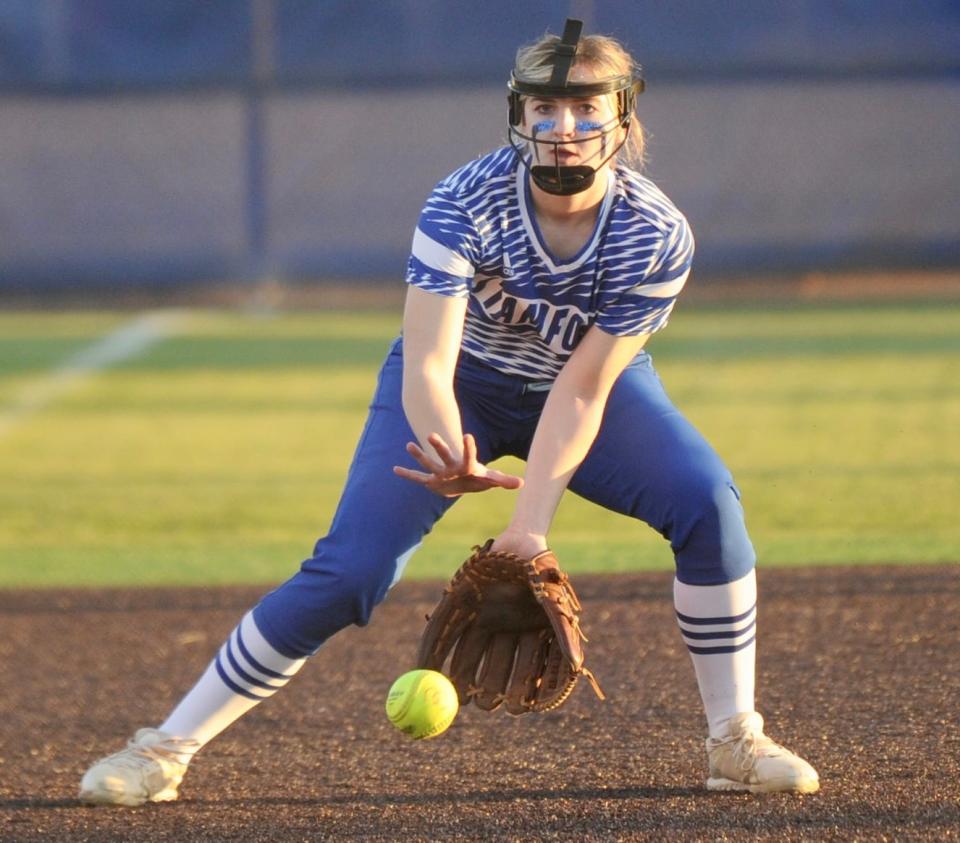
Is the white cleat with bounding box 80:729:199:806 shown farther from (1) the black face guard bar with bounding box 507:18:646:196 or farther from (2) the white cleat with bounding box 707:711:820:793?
(1) the black face guard bar with bounding box 507:18:646:196

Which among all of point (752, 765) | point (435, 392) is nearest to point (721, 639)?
point (752, 765)

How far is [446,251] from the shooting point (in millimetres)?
3490

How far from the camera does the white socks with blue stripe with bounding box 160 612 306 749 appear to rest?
357cm

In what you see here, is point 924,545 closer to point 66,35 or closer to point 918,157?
point 918,157

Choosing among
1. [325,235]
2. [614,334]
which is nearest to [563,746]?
[614,334]

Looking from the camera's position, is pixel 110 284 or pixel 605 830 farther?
pixel 110 284

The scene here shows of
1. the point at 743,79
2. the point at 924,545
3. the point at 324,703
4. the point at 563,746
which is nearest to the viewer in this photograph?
the point at 563,746

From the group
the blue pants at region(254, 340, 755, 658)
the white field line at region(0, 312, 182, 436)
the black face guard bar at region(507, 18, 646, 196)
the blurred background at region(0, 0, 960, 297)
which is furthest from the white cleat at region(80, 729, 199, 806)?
the blurred background at region(0, 0, 960, 297)

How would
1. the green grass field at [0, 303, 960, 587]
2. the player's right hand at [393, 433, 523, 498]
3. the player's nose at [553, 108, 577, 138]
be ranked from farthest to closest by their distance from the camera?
the green grass field at [0, 303, 960, 587]
the player's nose at [553, 108, 577, 138]
the player's right hand at [393, 433, 523, 498]

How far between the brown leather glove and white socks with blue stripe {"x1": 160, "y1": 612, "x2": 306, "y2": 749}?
33cm

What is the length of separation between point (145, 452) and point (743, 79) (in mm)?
10095

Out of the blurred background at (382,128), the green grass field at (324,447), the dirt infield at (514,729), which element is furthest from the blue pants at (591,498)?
the blurred background at (382,128)

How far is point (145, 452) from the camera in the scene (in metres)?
9.01

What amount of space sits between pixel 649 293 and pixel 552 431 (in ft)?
1.23
